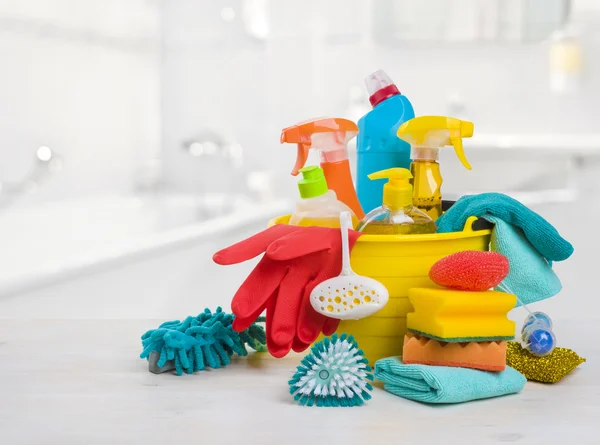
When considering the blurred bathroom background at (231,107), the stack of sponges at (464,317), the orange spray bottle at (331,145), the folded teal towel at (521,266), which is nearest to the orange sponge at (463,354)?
the stack of sponges at (464,317)

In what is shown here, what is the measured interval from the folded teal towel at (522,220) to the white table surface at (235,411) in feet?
0.34

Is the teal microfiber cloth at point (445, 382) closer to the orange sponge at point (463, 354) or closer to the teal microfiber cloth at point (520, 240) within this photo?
the orange sponge at point (463, 354)

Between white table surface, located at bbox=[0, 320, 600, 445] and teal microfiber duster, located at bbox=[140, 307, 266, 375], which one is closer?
white table surface, located at bbox=[0, 320, 600, 445]

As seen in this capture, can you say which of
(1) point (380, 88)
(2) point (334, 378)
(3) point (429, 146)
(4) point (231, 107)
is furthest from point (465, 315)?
(4) point (231, 107)

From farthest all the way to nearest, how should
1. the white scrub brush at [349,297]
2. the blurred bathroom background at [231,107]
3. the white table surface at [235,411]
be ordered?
the blurred bathroom background at [231,107], the white scrub brush at [349,297], the white table surface at [235,411]

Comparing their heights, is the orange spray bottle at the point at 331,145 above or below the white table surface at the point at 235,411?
above

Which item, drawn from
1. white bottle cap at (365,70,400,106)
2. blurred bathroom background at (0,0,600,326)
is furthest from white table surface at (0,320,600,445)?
blurred bathroom background at (0,0,600,326)

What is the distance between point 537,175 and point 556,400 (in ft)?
6.24

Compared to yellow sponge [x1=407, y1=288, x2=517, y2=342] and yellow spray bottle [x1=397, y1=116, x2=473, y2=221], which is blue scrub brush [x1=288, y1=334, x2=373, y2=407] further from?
yellow spray bottle [x1=397, y1=116, x2=473, y2=221]

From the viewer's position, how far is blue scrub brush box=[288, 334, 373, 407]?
55 centimetres

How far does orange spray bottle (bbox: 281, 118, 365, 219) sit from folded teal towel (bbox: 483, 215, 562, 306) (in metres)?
0.16

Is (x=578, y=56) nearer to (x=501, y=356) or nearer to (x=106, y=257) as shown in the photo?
(x=106, y=257)

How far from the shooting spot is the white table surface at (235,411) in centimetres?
49

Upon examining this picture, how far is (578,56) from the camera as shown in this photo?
2.69 metres
